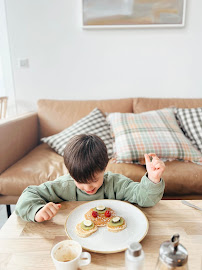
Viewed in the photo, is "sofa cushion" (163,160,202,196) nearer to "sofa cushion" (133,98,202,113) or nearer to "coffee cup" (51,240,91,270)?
"sofa cushion" (133,98,202,113)

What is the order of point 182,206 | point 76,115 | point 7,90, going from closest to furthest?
point 182,206, point 76,115, point 7,90

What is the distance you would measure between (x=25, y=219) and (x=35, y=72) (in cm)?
172

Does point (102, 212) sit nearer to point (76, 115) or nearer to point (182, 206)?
point (182, 206)

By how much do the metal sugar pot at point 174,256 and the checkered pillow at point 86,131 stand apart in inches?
46.8

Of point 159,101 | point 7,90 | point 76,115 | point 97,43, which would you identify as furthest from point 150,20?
point 7,90

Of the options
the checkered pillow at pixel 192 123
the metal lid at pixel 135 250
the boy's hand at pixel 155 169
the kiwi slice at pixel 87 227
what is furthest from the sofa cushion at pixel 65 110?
the metal lid at pixel 135 250

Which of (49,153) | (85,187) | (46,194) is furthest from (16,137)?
(85,187)

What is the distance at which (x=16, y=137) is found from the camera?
1.63 meters

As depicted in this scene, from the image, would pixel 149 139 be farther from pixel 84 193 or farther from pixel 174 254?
pixel 174 254

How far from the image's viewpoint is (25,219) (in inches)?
29.4

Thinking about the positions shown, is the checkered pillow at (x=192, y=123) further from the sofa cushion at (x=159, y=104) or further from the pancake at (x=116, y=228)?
the pancake at (x=116, y=228)

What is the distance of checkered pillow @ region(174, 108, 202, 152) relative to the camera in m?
1.68

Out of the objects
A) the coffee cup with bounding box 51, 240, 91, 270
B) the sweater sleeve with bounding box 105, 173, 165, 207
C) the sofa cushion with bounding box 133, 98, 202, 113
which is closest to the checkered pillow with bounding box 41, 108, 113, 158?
the sofa cushion with bounding box 133, 98, 202, 113

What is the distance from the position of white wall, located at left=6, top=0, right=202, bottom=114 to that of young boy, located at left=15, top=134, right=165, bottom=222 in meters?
1.44
